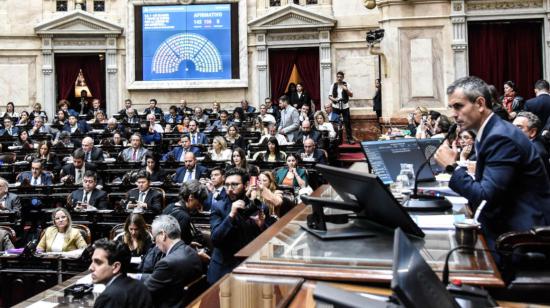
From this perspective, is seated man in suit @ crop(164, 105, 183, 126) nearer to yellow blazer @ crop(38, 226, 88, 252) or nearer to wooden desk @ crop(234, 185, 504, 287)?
yellow blazer @ crop(38, 226, 88, 252)

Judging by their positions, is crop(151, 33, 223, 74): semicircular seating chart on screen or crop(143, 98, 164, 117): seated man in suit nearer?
crop(143, 98, 164, 117): seated man in suit

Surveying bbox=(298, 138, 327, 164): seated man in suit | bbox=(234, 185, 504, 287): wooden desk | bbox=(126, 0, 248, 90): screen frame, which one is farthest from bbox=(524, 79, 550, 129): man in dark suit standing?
bbox=(126, 0, 248, 90): screen frame

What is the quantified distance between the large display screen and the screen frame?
12cm

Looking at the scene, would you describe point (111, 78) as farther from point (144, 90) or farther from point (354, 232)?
point (354, 232)

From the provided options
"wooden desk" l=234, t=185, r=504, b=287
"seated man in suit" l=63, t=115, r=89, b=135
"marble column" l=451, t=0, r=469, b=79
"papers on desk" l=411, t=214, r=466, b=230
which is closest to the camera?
"wooden desk" l=234, t=185, r=504, b=287

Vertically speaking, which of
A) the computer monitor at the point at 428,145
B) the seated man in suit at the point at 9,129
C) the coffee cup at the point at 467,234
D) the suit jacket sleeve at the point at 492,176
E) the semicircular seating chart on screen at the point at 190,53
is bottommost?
the coffee cup at the point at 467,234

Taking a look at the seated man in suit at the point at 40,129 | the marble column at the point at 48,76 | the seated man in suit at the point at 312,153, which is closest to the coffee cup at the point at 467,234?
the seated man in suit at the point at 312,153

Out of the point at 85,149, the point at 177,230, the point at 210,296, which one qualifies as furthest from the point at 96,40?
the point at 210,296

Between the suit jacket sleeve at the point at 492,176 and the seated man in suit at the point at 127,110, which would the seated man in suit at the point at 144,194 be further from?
the seated man in suit at the point at 127,110

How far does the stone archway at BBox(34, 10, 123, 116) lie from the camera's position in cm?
1686

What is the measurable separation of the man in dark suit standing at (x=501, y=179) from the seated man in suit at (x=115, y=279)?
2.21 meters

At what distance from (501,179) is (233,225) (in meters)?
2.28

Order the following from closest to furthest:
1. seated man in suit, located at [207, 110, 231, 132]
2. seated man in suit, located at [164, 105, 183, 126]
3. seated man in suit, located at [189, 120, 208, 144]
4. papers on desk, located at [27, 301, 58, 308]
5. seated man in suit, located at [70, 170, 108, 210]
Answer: papers on desk, located at [27, 301, 58, 308] → seated man in suit, located at [70, 170, 108, 210] → seated man in suit, located at [189, 120, 208, 144] → seated man in suit, located at [207, 110, 231, 132] → seated man in suit, located at [164, 105, 183, 126]

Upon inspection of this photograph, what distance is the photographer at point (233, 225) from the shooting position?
4.16 m
